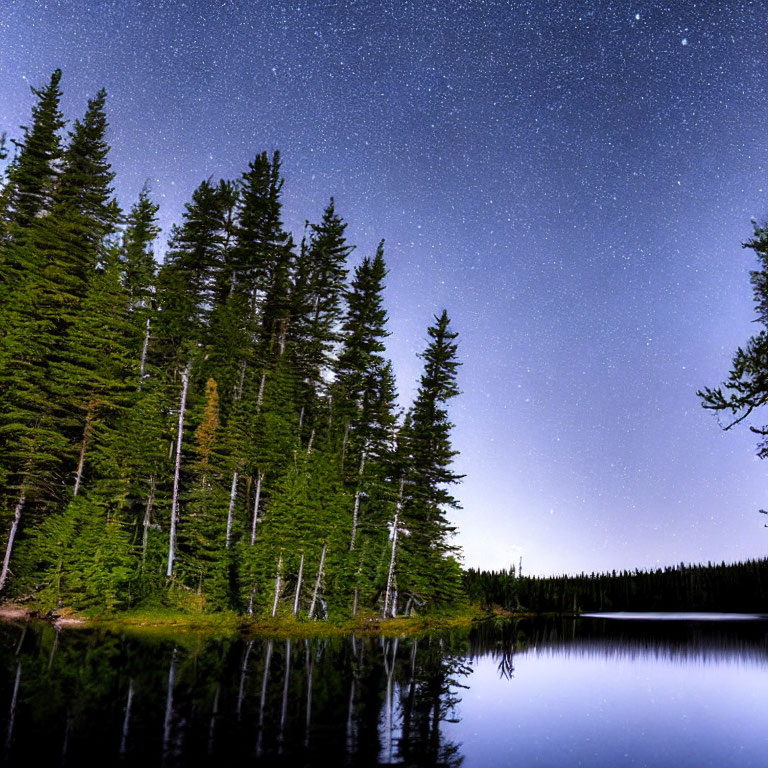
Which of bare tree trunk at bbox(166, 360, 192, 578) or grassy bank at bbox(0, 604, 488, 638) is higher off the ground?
bare tree trunk at bbox(166, 360, 192, 578)

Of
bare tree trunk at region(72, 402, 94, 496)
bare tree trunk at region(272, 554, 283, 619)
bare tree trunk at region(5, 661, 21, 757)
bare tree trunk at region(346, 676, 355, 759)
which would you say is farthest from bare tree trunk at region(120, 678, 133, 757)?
bare tree trunk at region(72, 402, 94, 496)

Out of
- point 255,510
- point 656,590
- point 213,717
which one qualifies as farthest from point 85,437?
point 656,590

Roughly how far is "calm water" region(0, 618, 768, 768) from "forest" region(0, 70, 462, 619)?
24.9 feet

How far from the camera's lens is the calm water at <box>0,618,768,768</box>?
30.3 feet

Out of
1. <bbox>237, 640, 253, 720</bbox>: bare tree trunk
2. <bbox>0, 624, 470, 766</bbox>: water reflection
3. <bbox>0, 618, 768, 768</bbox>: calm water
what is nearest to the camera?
<bbox>0, 624, 470, 766</bbox>: water reflection

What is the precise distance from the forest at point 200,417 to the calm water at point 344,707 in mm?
7579

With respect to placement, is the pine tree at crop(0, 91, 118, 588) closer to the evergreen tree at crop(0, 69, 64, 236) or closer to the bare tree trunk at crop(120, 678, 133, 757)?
the evergreen tree at crop(0, 69, 64, 236)

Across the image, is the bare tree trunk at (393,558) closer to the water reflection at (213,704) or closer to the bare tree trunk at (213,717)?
the water reflection at (213,704)

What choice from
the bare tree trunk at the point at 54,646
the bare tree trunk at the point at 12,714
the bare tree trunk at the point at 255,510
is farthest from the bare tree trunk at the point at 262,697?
the bare tree trunk at the point at 255,510

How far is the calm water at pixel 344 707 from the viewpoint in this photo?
364 inches

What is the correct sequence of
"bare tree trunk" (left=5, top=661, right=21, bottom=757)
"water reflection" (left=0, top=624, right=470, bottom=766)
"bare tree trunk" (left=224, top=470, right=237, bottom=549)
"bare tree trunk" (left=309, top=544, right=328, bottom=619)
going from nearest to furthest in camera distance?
"bare tree trunk" (left=5, top=661, right=21, bottom=757) → "water reflection" (left=0, top=624, right=470, bottom=766) → "bare tree trunk" (left=224, top=470, right=237, bottom=549) → "bare tree trunk" (left=309, top=544, right=328, bottom=619)

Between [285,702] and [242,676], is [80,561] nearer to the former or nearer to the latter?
[242,676]

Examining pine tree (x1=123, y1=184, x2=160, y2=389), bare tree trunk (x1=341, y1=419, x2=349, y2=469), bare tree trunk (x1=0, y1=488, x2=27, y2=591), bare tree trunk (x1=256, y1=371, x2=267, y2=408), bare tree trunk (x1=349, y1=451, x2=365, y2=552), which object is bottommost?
bare tree trunk (x1=0, y1=488, x2=27, y2=591)

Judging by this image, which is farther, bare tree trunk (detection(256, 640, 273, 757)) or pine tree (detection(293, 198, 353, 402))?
pine tree (detection(293, 198, 353, 402))
